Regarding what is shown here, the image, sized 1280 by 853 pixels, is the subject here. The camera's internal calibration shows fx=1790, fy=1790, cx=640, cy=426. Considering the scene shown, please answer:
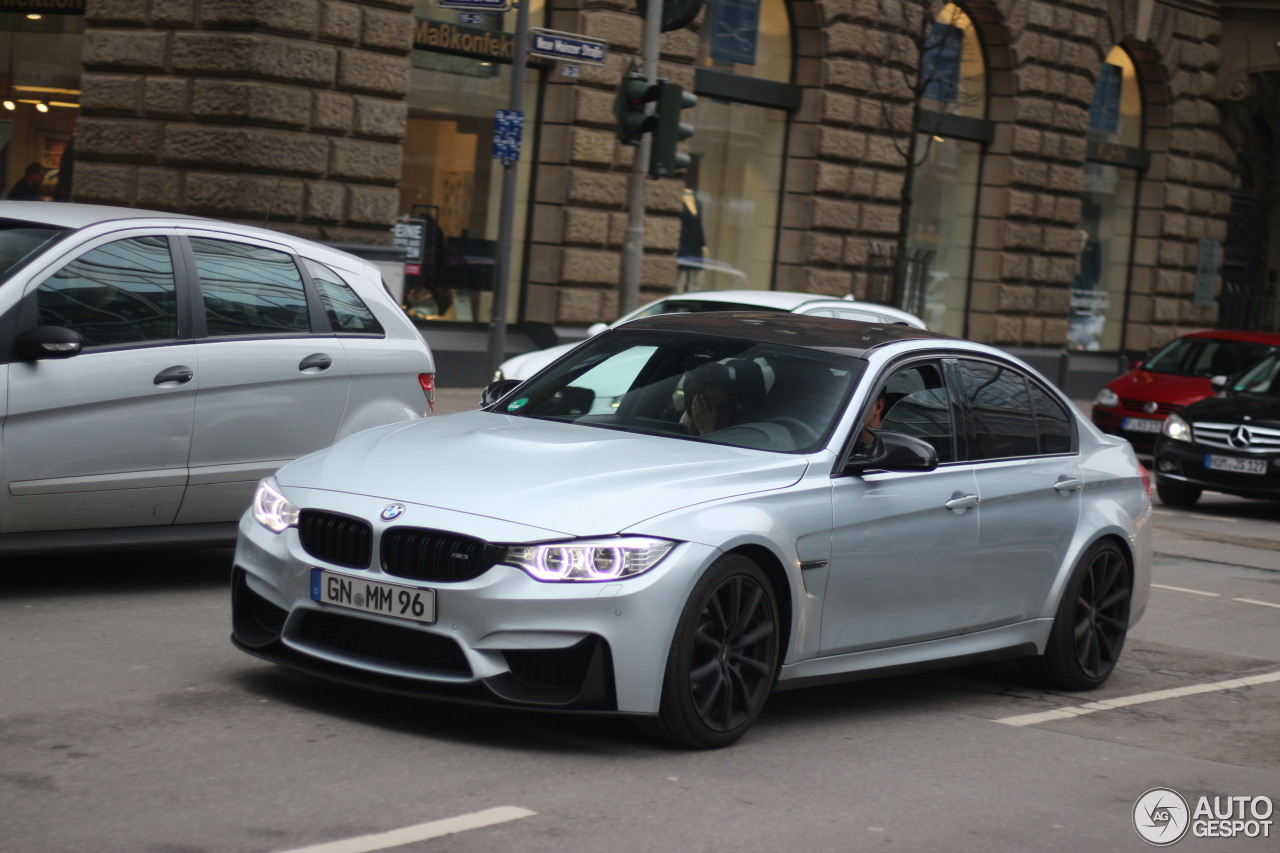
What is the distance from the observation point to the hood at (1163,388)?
20.6 metres

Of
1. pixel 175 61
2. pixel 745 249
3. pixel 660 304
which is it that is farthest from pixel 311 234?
pixel 745 249

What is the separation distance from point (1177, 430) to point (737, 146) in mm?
9822

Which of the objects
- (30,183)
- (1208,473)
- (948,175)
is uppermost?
(948,175)

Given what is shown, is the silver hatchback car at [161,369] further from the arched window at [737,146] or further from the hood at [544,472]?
the arched window at [737,146]

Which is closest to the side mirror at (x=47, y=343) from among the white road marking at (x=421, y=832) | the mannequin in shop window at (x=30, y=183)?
the white road marking at (x=421, y=832)

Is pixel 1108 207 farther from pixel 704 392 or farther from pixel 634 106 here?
pixel 704 392

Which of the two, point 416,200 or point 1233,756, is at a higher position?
point 416,200

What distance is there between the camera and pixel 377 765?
5172mm

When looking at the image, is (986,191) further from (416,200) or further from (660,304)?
(660,304)

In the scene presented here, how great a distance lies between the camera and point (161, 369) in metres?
7.50

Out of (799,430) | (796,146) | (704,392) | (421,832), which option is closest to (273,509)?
(704,392)

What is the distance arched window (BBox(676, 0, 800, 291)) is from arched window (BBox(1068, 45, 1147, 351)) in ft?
26.4

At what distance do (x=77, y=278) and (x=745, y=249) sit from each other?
18.0 m

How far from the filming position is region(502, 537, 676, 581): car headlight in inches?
209
